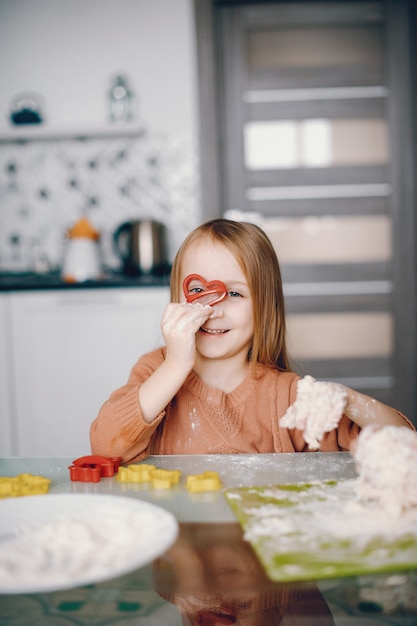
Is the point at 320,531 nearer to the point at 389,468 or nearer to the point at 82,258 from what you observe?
the point at 389,468

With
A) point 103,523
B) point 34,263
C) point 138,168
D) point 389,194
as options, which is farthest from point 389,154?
point 103,523

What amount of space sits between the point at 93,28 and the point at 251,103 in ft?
2.72

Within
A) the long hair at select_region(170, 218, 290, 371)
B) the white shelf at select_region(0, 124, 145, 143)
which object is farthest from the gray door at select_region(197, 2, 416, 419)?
the long hair at select_region(170, 218, 290, 371)

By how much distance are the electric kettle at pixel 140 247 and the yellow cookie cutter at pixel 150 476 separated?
2145 millimetres

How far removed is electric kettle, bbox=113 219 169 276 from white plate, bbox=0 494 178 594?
2.27m

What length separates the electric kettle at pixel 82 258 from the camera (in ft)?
10.1

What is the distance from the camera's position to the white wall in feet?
10.9

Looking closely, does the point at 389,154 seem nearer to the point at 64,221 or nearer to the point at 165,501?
the point at 64,221

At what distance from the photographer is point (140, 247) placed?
304 centimetres

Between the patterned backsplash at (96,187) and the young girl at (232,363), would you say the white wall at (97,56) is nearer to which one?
the patterned backsplash at (96,187)

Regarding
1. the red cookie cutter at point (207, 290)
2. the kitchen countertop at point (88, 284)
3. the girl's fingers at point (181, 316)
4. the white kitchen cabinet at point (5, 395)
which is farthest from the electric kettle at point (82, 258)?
the girl's fingers at point (181, 316)

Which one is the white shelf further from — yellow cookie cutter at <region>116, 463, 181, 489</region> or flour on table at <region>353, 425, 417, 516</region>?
flour on table at <region>353, 425, 417, 516</region>

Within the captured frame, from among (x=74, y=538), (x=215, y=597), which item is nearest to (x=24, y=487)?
(x=74, y=538)

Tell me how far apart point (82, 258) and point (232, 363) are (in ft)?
5.94
